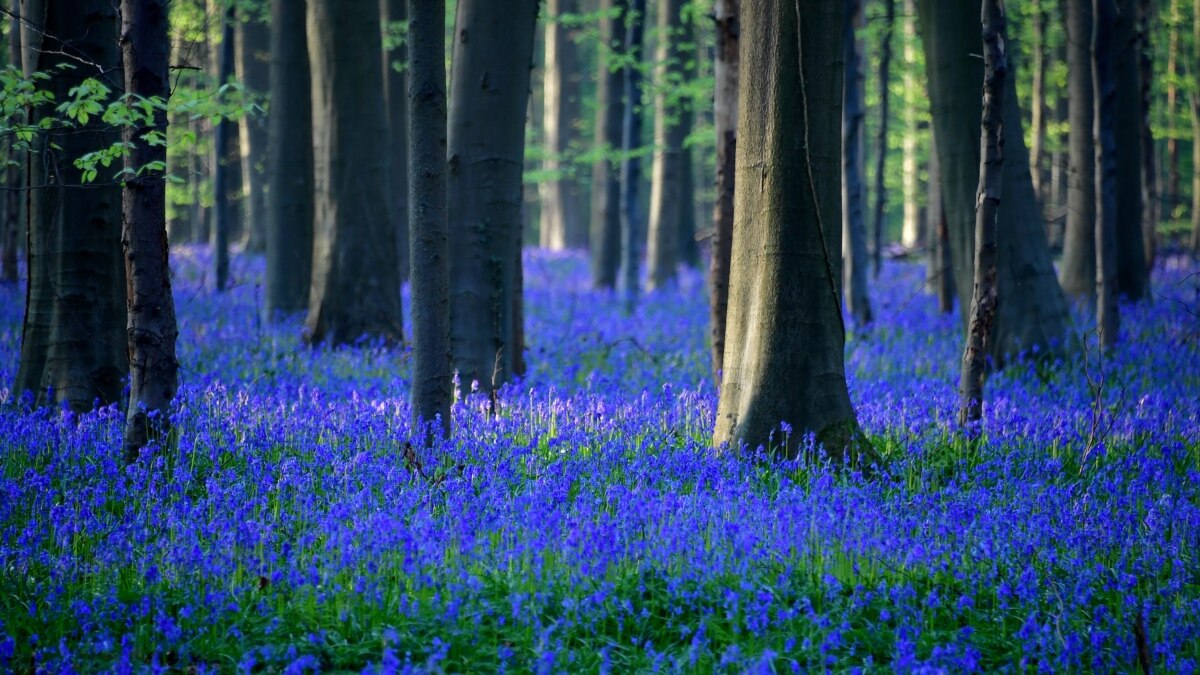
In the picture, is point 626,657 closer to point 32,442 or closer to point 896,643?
point 896,643

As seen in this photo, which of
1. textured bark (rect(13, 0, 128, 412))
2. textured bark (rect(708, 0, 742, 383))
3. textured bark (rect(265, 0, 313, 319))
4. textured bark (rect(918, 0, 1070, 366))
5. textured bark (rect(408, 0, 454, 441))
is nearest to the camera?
textured bark (rect(408, 0, 454, 441))

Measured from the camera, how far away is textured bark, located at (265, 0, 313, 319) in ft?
44.8

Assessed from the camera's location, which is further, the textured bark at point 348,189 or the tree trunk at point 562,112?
the tree trunk at point 562,112

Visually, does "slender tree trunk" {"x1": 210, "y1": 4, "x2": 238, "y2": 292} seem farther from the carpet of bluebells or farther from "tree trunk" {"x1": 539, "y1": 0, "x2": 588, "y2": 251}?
"tree trunk" {"x1": 539, "y1": 0, "x2": 588, "y2": 251}

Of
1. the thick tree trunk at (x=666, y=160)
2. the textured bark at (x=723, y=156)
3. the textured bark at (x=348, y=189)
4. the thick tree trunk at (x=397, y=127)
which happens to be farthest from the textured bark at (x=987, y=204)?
the thick tree trunk at (x=666, y=160)

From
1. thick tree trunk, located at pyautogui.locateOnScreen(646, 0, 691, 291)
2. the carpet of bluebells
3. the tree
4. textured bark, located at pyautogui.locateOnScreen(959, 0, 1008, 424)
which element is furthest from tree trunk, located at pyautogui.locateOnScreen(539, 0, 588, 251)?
the carpet of bluebells

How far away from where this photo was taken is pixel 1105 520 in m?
5.16

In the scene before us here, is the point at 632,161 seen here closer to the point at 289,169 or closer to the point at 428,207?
the point at 289,169

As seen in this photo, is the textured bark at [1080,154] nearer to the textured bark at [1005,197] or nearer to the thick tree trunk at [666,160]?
the textured bark at [1005,197]

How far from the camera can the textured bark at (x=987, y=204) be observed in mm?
6711

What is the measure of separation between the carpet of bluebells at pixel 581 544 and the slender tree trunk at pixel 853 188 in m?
6.67

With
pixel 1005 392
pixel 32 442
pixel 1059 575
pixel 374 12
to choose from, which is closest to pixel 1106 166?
pixel 1005 392

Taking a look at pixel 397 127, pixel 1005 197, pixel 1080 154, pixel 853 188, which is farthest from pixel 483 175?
pixel 1080 154

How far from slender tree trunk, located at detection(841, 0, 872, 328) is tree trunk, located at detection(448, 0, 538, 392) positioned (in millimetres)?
6597
